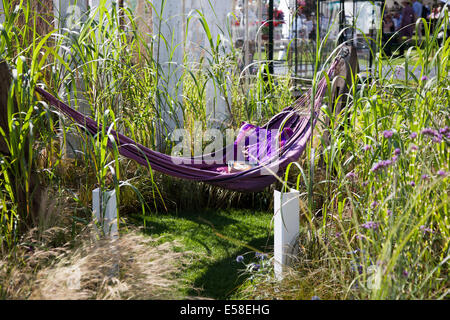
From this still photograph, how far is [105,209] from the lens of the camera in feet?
8.68

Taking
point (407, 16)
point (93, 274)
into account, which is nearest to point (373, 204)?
point (93, 274)

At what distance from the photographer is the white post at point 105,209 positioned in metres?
2.62

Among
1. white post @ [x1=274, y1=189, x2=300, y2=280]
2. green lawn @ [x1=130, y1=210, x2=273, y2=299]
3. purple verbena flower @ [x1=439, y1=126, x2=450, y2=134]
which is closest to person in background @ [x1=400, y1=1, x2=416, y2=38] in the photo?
green lawn @ [x1=130, y1=210, x2=273, y2=299]

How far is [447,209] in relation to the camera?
2291mm

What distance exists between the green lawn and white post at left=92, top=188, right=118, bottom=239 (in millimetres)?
262

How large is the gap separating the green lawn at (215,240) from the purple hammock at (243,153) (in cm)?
31

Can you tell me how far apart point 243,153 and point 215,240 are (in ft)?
2.51

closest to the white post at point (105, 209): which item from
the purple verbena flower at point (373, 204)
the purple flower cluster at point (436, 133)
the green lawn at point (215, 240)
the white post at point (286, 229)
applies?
the green lawn at point (215, 240)

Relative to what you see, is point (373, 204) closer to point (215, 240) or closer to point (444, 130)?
point (444, 130)

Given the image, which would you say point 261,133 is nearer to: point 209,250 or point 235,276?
point 209,250

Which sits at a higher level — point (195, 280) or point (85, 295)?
point (85, 295)

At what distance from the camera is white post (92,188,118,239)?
262cm
